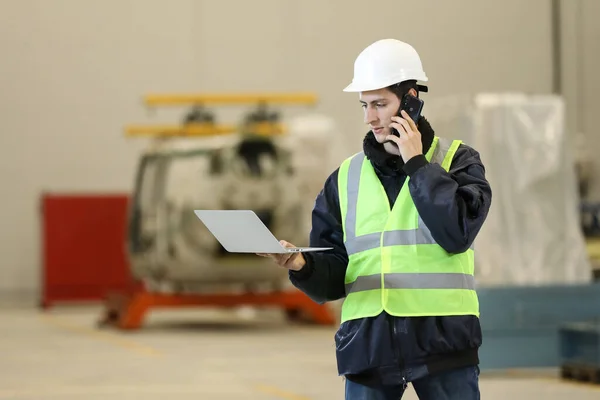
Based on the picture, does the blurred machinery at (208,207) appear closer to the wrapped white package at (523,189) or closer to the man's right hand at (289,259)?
the wrapped white package at (523,189)

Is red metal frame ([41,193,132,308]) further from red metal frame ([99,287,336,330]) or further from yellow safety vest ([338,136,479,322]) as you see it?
yellow safety vest ([338,136,479,322])

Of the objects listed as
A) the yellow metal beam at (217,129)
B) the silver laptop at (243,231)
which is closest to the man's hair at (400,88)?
the silver laptop at (243,231)

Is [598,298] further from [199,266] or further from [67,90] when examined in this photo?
[67,90]

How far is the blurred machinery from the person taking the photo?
11.8 m

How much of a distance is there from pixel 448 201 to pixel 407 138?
221 mm

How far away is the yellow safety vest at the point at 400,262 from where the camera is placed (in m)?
3.16

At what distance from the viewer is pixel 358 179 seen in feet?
10.9

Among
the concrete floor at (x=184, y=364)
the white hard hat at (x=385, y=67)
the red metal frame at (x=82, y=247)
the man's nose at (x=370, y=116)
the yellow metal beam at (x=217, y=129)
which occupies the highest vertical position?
the yellow metal beam at (x=217, y=129)

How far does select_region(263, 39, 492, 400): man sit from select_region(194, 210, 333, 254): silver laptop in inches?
3.8

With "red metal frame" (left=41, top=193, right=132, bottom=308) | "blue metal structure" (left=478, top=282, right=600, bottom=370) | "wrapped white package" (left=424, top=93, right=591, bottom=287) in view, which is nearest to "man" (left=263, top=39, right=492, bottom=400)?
"blue metal structure" (left=478, top=282, right=600, bottom=370)

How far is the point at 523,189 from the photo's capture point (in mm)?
8547

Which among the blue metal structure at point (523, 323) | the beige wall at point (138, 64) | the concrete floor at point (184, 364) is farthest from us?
the beige wall at point (138, 64)

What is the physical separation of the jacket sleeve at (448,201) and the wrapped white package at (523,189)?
5.29 m

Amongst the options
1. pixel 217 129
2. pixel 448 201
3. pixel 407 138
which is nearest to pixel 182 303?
pixel 217 129
